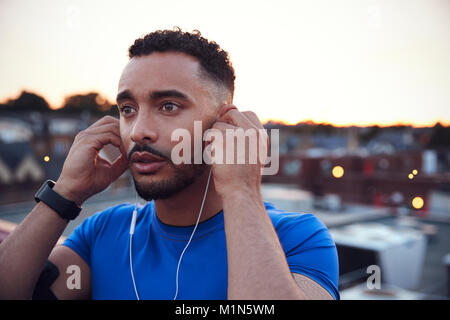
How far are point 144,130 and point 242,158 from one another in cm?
45

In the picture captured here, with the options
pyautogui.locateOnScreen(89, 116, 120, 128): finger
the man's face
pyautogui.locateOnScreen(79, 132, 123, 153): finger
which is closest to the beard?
the man's face

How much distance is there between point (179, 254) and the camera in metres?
1.58

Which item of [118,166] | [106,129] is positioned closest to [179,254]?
[118,166]

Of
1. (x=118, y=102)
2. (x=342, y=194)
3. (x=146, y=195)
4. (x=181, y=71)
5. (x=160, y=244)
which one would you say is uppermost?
(x=181, y=71)

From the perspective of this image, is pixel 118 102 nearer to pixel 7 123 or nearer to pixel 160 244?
pixel 160 244

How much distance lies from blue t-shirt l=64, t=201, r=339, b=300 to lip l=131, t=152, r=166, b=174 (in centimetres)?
32

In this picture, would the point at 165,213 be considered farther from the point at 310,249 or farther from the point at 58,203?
the point at 310,249

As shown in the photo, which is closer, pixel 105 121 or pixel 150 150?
pixel 150 150

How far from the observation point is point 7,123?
30.7 m

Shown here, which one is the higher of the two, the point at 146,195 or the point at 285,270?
the point at 146,195

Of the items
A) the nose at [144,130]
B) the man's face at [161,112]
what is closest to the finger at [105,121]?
the man's face at [161,112]

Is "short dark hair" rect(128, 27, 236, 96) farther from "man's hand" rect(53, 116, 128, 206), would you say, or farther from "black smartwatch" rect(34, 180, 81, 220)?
"black smartwatch" rect(34, 180, 81, 220)

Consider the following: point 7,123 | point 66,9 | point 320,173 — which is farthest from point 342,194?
point 7,123
